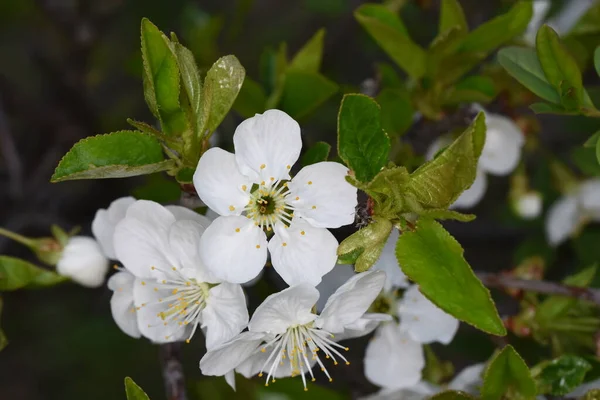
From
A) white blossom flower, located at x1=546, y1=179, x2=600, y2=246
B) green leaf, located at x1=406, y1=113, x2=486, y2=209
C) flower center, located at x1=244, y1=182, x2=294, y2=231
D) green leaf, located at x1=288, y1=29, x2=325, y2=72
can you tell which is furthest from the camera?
white blossom flower, located at x1=546, y1=179, x2=600, y2=246

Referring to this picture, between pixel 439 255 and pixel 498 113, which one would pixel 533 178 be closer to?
pixel 498 113

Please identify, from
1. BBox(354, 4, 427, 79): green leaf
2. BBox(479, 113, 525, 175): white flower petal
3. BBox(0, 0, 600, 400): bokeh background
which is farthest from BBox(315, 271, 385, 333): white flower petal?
BBox(0, 0, 600, 400): bokeh background

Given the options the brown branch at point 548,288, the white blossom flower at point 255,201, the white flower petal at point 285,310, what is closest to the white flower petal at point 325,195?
the white blossom flower at point 255,201

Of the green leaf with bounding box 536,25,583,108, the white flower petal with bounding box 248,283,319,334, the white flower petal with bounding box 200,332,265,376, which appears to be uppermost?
the green leaf with bounding box 536,25,583,108

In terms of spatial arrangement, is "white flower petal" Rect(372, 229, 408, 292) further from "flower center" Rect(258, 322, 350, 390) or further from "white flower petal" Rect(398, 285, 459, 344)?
"flower center" Rect(258, 322, 350, 390)

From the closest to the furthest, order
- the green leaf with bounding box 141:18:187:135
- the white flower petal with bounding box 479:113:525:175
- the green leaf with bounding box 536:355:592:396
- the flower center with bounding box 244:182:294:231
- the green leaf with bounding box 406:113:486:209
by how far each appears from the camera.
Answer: the green leaf with bounding box 406:113:486:209 → the green leaf with bounding box 141:18:187:135 → the flower center with bounding box 244:182:294:231 → the green leaf with bounding box 536:355:592:396 → the white flower petal with bounding box 479:113:525:175

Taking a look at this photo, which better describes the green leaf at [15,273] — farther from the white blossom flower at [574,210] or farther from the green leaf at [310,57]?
the white blossom flower at [574,210]

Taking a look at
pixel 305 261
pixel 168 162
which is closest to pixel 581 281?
pixel 305 261

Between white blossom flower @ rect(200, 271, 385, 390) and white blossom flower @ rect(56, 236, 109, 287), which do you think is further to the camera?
white blossom flower @ rect(56, 236, 109, 287)

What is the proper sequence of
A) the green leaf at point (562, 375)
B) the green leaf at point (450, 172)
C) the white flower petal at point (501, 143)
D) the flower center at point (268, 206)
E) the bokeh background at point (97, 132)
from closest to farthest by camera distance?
the green leaf at point (450, 172), the flower center at point (268, 206), the green leaf at point (562, 375), the white flower petal at point (501, 143), the bokeh background at point (97, 132)

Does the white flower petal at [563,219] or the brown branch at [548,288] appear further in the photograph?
the white flower petal at [563,219]
